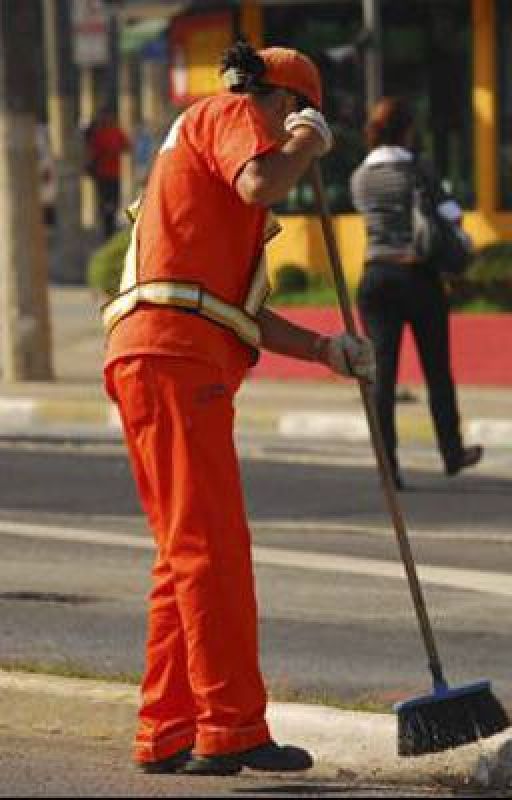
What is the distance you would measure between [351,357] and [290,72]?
2.40ft

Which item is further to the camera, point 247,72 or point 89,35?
point 89,35

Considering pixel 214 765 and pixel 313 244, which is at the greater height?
pixel 214 765

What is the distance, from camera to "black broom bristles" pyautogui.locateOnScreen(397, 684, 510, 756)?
23.9 ft

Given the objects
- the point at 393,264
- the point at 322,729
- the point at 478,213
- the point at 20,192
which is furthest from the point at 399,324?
the point at 478,213

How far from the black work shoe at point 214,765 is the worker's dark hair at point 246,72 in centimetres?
162

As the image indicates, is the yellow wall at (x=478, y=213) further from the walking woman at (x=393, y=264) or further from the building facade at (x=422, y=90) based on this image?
the walking woman at (x=393, y=264)

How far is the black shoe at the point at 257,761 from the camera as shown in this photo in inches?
285

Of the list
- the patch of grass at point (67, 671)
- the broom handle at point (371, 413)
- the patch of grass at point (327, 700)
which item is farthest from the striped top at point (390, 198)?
the broom handle at point (371, 413)

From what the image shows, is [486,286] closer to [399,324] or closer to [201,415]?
[399,324]

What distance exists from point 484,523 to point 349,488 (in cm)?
146

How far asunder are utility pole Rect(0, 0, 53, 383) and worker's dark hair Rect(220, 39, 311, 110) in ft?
36.2

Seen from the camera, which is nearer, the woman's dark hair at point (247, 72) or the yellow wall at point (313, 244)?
the woman's dark hair at point (247, 72)

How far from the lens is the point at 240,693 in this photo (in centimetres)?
720

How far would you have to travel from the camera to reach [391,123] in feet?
44.4
